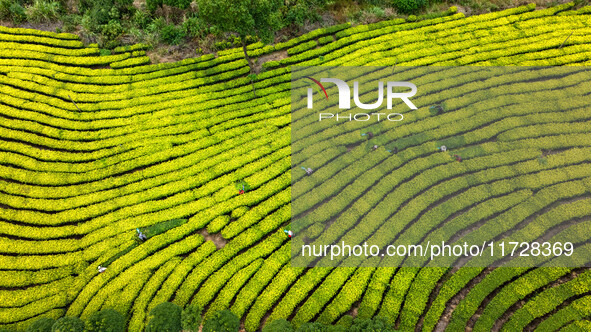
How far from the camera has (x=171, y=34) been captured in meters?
32.6

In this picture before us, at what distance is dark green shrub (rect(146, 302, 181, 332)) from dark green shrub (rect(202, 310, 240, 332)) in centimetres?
172

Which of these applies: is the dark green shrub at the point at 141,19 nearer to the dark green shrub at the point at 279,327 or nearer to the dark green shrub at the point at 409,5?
the dark green shrub at the point at 409,5

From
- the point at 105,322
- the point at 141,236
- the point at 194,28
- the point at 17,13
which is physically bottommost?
→ the point at 105,322

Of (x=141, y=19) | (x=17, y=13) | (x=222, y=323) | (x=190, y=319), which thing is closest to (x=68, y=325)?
(x=190, y=319)

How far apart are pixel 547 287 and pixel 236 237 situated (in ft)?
70.4

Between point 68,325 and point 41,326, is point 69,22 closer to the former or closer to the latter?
point 41,326

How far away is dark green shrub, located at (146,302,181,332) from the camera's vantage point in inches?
660

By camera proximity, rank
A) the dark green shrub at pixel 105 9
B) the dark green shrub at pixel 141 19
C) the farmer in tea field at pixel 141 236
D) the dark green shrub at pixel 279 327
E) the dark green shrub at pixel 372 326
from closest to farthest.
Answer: the dark green shrub at pixel 372 326, the dark green shrub at pixel 279 327, the farmer in tea field at pixel 141 236, the dark green shrub at pixel 105 9, the dark green shrub at pixel 141 19

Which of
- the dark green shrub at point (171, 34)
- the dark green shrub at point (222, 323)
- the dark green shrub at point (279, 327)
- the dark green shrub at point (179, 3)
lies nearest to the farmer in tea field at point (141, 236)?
the dark green shrub at point (222, 323)

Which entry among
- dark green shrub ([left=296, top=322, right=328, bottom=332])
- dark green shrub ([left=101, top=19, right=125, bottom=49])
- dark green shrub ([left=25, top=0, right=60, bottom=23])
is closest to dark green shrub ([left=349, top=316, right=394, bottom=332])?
dark green shrub ([left=296, top=322, right=328, bottom=332])

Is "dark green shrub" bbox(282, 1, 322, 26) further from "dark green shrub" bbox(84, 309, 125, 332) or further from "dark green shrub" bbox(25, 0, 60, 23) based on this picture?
"dark green shrub" bbox(84, 309, 125, 332)

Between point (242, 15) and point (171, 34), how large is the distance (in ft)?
43.4

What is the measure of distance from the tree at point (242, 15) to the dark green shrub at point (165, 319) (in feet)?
64.6

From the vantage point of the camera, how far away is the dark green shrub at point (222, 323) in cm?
1686
